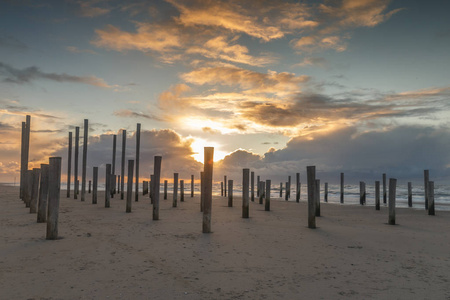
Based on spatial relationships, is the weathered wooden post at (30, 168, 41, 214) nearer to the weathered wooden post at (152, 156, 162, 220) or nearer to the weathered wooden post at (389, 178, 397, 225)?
the weathered wooden post at (152, 156, 162, 220)

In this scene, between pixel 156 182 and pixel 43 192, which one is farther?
pixel 156 182

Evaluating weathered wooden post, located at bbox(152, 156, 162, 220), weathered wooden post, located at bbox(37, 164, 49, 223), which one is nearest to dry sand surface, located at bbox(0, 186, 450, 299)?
weathered wooden post, located at bbox(37, 164, 49, 223)

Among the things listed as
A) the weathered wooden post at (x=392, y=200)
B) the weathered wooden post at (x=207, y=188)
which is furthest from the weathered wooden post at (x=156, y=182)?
the weathered wooden post at (x=392, y=200)

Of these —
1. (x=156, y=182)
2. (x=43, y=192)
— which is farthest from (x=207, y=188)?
(x=43, y=192)

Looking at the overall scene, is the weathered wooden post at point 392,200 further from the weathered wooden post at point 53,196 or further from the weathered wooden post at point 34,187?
the weathered wooden post at point 34,187

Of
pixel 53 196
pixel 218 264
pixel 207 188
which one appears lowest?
pixel 218 264

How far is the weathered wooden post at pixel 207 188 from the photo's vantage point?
9.41 metres

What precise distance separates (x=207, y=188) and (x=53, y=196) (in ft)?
13.4

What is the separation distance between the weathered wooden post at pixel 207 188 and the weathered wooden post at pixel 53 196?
3.93 meters

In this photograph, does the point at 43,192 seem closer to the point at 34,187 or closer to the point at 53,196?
the point at 53,196

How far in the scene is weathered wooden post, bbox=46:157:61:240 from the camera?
8016mm

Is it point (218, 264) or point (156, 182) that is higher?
point (156, 182)

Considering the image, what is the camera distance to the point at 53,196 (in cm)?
819

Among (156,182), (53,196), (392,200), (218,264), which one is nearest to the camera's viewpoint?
(218,264)
